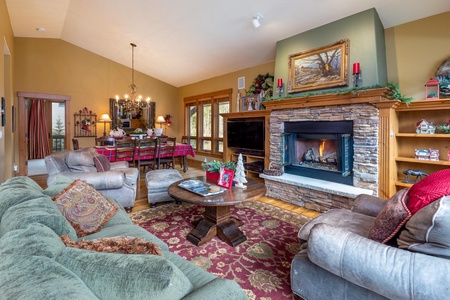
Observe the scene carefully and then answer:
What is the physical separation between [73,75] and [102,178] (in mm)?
5073

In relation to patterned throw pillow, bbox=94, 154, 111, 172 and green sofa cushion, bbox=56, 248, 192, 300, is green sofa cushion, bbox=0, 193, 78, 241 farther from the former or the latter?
patterned throw pillow, bbox=94, 154, 111, 172

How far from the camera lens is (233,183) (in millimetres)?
2754

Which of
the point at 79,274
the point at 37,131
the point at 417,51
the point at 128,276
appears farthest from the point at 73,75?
the point at 417,51

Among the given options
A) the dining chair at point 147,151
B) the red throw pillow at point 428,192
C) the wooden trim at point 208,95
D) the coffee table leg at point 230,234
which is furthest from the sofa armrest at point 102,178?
the wooden trim at point 208,95

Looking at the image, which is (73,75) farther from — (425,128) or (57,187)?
(425,128)

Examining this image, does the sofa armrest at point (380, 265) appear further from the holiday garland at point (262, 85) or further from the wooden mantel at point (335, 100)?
the holiday garland at point (262, 85)

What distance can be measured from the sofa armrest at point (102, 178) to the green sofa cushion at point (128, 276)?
89.7 inches

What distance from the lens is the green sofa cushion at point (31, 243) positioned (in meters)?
0.76

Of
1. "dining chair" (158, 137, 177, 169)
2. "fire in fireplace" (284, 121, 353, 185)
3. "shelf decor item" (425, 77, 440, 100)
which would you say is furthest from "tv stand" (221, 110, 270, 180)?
"shelf decor item" (425, 77, 440, 100)

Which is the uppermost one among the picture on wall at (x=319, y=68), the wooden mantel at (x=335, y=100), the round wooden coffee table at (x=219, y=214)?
the picture on wall at (x=319, y=68)

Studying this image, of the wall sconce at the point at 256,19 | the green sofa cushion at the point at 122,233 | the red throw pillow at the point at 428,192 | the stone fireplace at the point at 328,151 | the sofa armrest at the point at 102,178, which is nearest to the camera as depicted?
the red throw pillow at the point at 428,192

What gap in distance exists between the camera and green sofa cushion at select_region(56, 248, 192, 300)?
0.69 meters

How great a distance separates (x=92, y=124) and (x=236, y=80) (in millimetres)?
4352

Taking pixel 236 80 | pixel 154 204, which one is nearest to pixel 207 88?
pixel 236 80
